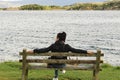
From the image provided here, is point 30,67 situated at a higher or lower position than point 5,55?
higher

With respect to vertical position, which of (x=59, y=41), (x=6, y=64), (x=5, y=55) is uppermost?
(x=59, y=41)

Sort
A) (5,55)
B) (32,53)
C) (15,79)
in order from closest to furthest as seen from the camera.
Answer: (32,53) → (15,79) → (5,55)

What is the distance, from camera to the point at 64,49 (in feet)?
57.8

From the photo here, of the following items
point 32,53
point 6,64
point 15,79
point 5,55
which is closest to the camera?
point 32,53

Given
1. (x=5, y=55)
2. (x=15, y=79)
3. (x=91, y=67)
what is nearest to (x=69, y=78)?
(x=15, y=79)

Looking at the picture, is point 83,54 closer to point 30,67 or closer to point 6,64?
point 30,67

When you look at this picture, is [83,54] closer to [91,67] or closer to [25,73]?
[91,67]

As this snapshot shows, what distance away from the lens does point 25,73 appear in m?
17.7

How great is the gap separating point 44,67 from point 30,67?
538 mm

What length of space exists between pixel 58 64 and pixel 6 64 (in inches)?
475

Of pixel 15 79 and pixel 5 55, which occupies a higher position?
pixel 15 79

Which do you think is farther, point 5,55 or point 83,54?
point 5,55

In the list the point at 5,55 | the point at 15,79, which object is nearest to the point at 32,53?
the point at 15,79

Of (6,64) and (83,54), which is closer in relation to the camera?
(83,54)
